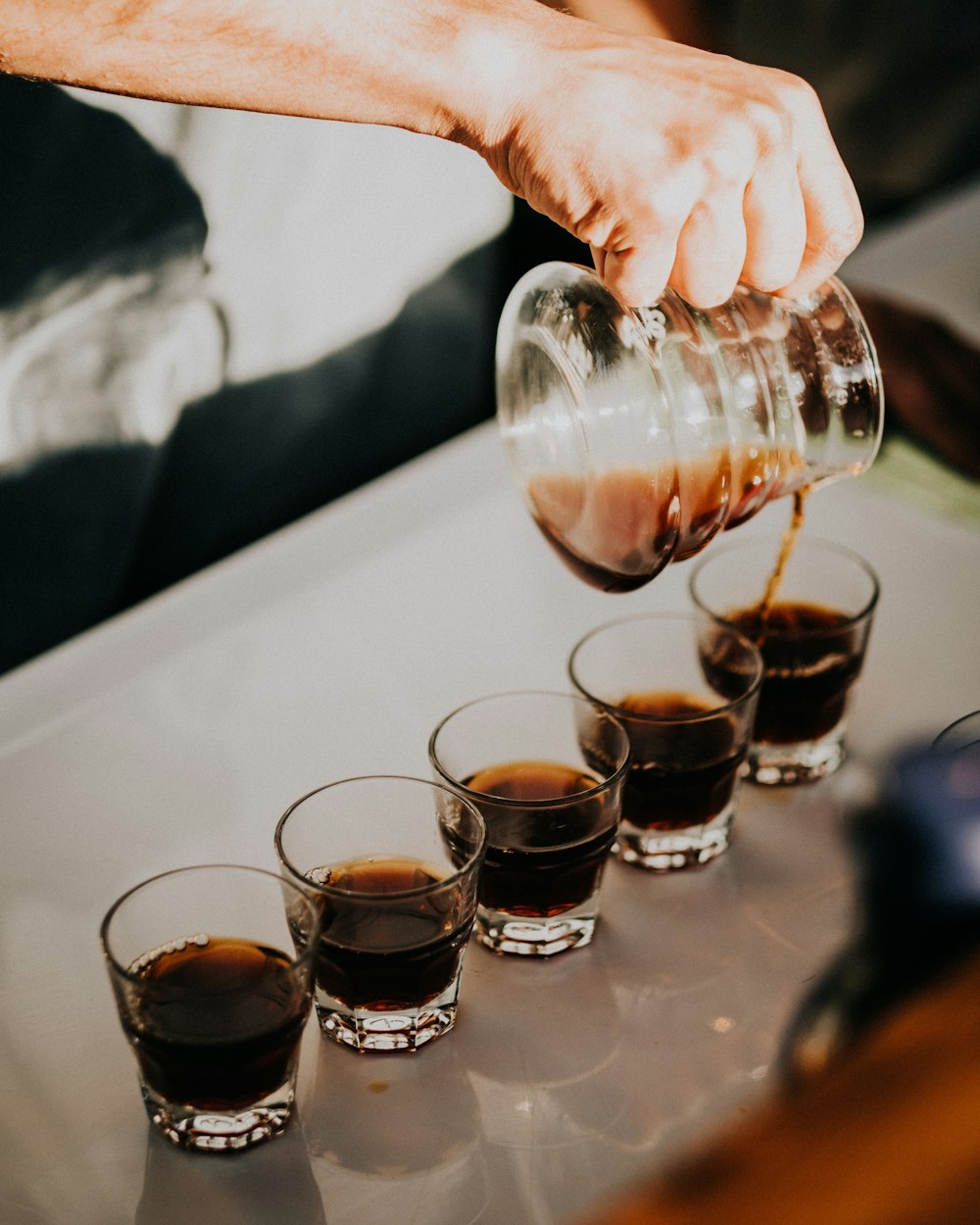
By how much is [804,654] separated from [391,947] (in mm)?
399

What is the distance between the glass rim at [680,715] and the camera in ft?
2.87

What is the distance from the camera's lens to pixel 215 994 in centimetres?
→ 73

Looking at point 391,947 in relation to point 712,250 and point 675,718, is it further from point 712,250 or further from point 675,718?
point 712,250

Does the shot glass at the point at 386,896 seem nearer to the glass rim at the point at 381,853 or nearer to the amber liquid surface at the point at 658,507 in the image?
the glass rim at the point at 381,853

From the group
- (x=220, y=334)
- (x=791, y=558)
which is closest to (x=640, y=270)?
(x=791, y=558)

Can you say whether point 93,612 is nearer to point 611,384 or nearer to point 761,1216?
point 611,384

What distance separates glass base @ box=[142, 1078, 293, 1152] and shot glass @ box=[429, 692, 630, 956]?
0.59 feet

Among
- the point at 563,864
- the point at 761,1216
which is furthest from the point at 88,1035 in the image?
the point at 761,1216

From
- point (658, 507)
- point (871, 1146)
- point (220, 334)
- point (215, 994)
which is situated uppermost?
point (658, 507)

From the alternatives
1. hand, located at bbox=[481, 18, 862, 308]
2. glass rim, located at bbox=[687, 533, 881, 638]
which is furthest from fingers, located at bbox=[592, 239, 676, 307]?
glass rim, located at bbox=[687, 533, 881, 638]

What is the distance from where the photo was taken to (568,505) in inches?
→ 37.7

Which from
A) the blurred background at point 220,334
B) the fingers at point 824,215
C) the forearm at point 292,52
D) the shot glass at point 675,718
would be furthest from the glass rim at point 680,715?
the blurred background at point 220,334

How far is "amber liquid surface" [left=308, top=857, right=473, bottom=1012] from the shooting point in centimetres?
75

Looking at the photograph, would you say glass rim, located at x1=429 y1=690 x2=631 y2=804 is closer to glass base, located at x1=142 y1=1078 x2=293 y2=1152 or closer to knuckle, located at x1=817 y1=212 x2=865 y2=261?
glass base, located at x1=142 y1=1078 x2=293 y2=1152
